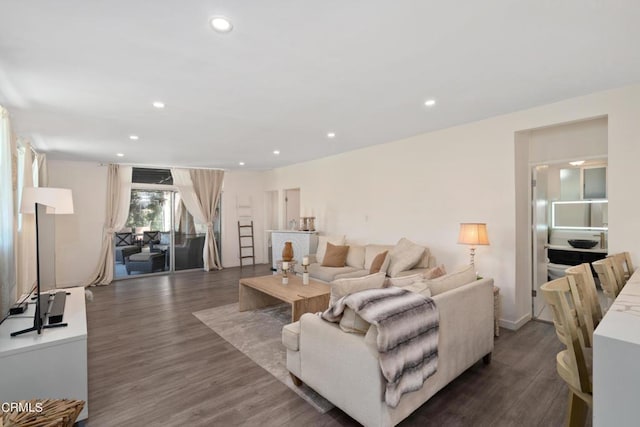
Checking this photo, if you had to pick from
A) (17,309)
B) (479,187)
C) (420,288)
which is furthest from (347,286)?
(17,309)

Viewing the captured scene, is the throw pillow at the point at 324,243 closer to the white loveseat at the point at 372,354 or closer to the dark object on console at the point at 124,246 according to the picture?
the white loveseat at the point at 372,354

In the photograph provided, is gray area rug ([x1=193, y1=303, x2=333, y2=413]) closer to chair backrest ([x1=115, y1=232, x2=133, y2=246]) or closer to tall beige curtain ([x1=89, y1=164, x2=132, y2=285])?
tall beige curtain ([x1=89, y1=164, x2=132, y2=285])

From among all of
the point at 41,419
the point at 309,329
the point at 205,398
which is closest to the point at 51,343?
the point at 41,419

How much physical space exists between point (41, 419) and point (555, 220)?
7.76 meters

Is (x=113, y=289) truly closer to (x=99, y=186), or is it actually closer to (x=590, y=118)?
(x=99, y=186)

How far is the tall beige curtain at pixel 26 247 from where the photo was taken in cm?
351

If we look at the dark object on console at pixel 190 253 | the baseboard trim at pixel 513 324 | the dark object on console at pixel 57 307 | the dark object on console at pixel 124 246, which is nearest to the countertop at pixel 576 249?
the baseboard trim at pixel 513 324

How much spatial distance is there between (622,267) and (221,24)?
3756 millimetres

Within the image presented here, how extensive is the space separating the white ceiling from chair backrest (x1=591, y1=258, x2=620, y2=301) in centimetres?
160

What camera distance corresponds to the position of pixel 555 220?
20.0ft

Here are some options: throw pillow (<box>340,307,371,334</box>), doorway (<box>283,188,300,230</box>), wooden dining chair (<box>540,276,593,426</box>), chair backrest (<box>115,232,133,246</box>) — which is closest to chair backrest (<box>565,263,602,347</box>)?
wooden dining chair (<box>540,276,593,426</box>)

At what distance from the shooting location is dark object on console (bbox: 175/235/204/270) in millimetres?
7440

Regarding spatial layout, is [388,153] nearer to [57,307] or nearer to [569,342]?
[569,342]

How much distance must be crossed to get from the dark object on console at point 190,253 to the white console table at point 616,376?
25.5ft
